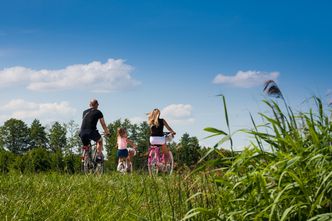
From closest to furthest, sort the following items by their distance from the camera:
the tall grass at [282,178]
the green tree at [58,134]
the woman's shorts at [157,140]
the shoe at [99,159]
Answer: the tall grass at [282,178], the woman's shorts at [157,140], the shoe at [99,159], the green tree at [58,134]

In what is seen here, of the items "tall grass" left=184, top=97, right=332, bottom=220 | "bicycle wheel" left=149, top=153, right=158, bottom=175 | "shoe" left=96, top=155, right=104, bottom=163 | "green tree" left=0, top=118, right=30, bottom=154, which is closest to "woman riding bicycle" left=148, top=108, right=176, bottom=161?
"bicycle wheel" left=149, top=153, right=158, bottom=175

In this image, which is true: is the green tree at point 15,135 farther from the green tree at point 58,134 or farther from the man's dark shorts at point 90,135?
the man's dark shorts at point 90,135

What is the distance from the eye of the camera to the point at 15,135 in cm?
8794

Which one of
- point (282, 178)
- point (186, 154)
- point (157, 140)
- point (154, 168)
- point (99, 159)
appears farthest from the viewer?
point (99, 159)

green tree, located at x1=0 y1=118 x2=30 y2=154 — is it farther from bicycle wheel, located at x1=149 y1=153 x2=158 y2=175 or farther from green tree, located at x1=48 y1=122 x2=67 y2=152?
bicycle wheel, located at x1=149 y1=153 x2=158 y2=175

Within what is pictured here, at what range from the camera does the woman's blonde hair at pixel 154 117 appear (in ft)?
48.6

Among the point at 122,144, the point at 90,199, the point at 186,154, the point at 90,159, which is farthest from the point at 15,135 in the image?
the point at 186,154

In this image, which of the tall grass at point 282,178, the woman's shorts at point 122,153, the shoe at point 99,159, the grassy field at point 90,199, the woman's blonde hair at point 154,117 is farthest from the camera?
the woman's shorts at point 122,153

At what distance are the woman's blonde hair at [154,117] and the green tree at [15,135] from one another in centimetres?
7580

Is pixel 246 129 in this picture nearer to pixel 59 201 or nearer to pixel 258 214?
pixel 258 214

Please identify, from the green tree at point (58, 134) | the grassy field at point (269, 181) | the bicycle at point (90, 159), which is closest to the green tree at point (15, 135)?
the green tree at point (58, 134)

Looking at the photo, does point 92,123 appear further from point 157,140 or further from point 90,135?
point 157,140

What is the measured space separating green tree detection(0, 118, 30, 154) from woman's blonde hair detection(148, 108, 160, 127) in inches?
2984

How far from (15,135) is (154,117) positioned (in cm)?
7682
